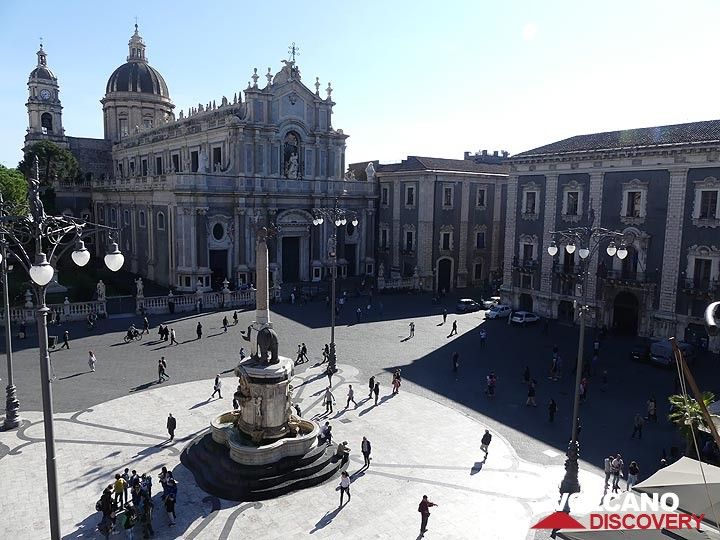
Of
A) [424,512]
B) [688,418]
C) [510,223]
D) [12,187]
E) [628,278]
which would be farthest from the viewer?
[12,187]

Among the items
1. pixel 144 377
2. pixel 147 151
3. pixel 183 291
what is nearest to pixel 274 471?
pixel 144 377

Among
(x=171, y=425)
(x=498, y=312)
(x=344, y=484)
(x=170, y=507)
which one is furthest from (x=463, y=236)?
(x=170, y=507)

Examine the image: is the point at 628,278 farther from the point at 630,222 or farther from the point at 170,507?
the point at 170,507

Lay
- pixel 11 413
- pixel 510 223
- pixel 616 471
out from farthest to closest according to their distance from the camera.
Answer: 1. pixel 510 223
2. pixel 11 413
3. pixel 616 471

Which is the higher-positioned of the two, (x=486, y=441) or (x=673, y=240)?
(x=673, y=240)

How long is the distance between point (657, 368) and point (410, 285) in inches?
948

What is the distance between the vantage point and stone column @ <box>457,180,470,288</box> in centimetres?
5012

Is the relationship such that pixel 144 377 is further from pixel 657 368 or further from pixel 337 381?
A: pixel 657 368

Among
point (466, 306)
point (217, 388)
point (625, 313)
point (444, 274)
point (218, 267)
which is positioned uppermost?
point (218, 267)

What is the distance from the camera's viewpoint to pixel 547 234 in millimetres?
37812

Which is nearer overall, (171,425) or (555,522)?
(555,522)

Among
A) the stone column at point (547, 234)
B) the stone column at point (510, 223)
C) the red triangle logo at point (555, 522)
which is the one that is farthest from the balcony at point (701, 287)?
the red triangle logo at point (555, 522)

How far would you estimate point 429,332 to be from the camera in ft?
115

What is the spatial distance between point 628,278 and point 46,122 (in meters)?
68.5
